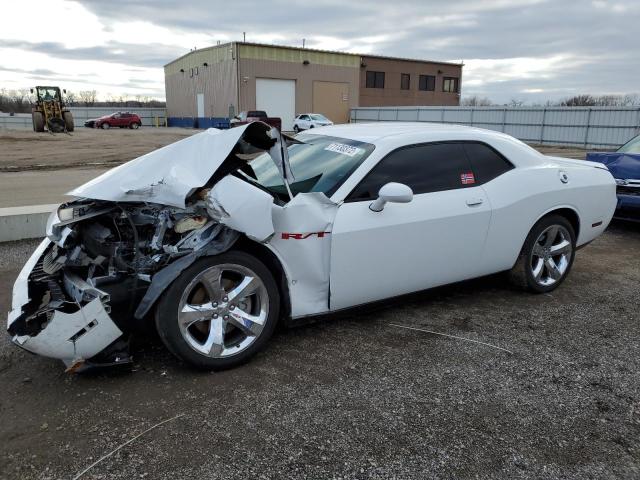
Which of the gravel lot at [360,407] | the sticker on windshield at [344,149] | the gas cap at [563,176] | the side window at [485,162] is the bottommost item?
the gravel lot at [360,407]

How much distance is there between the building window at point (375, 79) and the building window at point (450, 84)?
8.98 m

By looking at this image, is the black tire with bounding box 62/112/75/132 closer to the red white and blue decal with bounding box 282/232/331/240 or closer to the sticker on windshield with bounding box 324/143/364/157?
the sticker on windshield with bounding box 324/143/364/157

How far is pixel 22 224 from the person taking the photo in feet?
21.3

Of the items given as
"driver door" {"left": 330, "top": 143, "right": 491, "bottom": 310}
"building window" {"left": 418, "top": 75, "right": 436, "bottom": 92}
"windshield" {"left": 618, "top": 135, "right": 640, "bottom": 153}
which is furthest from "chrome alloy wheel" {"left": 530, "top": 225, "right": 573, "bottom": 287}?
"building window" {"left": 418, "top": 75, "right": 436, "bottom": 92}

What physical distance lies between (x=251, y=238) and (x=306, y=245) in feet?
1.29

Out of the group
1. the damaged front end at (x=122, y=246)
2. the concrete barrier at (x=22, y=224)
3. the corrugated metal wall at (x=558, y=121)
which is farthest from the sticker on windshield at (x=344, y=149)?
the corrugated metal wall at (x=558, y=121)

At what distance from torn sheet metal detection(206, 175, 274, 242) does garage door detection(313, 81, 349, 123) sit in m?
45.1

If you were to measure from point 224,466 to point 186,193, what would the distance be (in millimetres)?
1612

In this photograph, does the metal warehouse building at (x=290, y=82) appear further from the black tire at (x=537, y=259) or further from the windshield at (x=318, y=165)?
the black tire at (x=537, y=259)

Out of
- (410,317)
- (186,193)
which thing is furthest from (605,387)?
(186,193)

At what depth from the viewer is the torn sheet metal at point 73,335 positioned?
2926mm

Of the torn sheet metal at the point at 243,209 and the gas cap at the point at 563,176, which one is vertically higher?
the gas cap at the point at 563,176

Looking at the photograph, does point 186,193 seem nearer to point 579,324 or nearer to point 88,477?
point 88,477

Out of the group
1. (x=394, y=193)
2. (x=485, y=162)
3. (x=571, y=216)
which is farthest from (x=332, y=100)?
(x=394, y=193)
